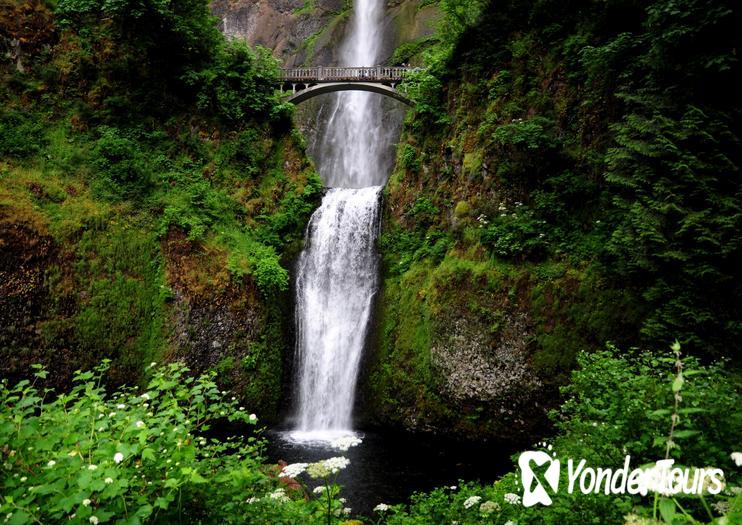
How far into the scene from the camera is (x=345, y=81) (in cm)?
1922

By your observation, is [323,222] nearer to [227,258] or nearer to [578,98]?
[227,258]

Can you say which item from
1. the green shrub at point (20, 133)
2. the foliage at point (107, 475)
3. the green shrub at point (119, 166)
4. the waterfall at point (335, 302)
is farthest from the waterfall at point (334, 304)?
the foliage at point (107, 475)

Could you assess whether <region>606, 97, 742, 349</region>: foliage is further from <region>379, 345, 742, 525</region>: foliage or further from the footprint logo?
the footprint logo

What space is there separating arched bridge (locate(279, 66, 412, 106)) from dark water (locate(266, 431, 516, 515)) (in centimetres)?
1490

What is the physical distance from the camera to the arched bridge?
18891mm

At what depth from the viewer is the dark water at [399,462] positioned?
27.2 ft

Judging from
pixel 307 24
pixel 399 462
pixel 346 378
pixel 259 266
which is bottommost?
pixel 399 462

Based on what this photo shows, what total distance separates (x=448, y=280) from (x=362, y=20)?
26524 mm

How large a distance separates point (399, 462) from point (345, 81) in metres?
16.8

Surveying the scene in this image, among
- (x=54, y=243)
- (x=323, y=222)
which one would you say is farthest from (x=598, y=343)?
(x=54, y=243)

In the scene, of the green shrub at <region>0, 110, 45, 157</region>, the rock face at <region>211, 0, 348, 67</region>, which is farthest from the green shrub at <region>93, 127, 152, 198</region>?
the rock face at <region>211, 0, 348, 67</region>

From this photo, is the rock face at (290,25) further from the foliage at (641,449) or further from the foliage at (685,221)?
the foliage at (641,449)

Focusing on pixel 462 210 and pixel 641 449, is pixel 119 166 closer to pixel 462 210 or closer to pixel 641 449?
pixel 462 210

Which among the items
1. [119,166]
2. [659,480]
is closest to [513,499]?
[659,480]
